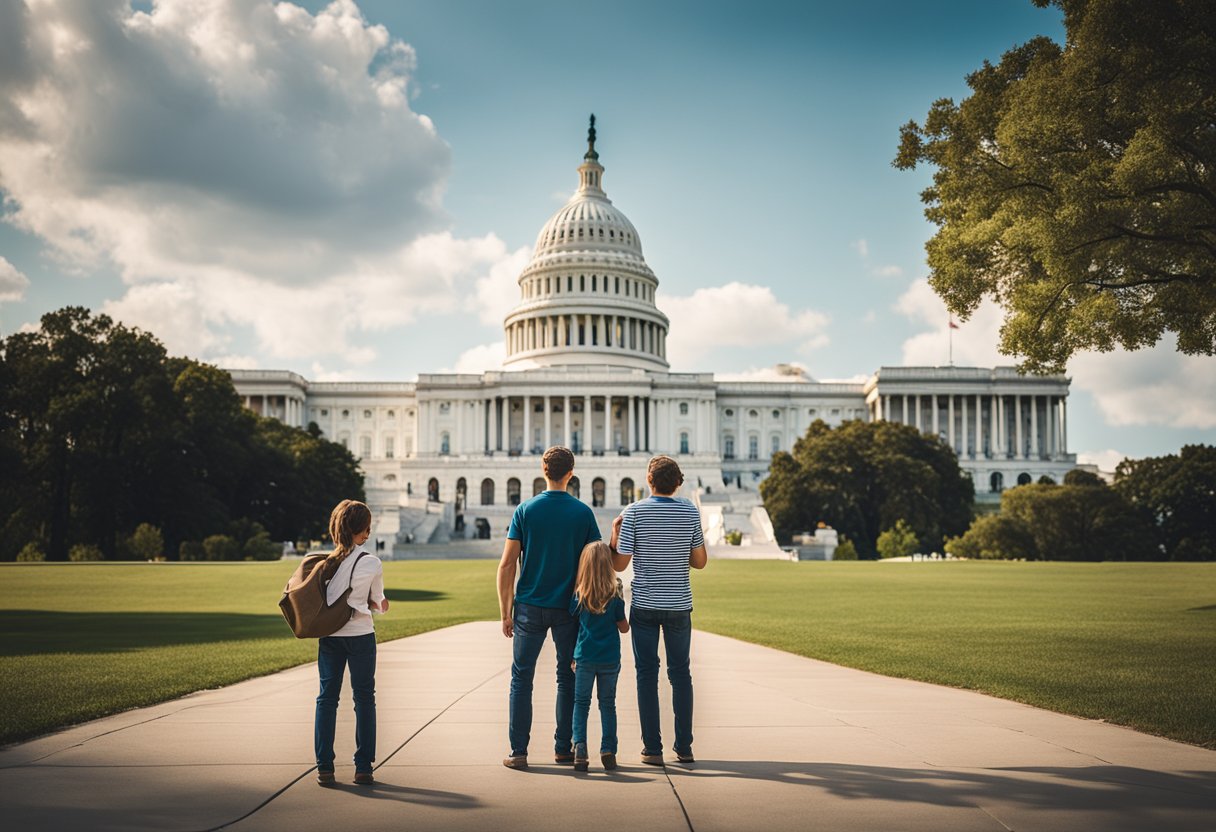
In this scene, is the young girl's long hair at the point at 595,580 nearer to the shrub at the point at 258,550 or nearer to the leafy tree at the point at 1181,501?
the shrub at the point at 258,550

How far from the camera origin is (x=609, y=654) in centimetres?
852

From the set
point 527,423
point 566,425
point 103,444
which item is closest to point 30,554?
point 103,444

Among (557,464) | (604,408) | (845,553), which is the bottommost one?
(845,553)

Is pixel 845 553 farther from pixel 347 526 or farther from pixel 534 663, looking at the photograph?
pixel 347 526

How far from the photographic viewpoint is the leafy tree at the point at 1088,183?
68.7 feet

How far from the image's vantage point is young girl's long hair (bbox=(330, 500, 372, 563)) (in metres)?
8.23

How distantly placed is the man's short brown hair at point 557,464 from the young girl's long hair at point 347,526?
4.77ft

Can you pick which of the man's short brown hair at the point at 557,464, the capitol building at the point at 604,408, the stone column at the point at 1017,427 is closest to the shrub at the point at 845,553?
the capitol building at the point at 604,408

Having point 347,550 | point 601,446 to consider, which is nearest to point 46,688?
point 347,550

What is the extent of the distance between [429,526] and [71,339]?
34593mm

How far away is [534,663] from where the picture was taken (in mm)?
8398

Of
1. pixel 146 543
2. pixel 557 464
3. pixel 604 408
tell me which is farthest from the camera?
pixel 604 408

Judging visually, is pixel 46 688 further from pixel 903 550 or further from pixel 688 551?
pixel 903 550

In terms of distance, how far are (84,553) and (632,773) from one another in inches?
2186
